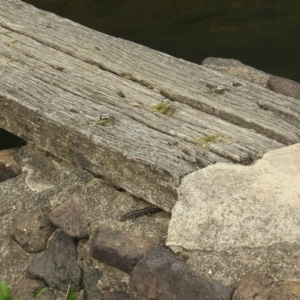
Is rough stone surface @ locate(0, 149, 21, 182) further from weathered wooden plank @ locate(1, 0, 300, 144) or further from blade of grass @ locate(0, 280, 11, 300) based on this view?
blade of grass @ locate(0, 280, 11, 300)

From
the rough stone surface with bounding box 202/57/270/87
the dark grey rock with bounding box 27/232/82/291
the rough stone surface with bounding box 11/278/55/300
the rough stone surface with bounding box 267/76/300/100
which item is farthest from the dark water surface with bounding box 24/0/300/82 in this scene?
the rough stone surface with bounding box 11/278/55/300

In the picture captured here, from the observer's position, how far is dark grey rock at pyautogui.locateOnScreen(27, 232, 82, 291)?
419 cm

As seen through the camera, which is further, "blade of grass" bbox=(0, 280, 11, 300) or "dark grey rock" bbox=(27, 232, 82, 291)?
"dark grey rock" bbox=(27, 232, 82, 291)

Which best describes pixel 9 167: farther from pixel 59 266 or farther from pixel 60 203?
pixel 59 266

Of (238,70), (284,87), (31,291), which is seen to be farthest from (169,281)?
(238,70)

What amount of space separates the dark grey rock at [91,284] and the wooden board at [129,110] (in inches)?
16.5

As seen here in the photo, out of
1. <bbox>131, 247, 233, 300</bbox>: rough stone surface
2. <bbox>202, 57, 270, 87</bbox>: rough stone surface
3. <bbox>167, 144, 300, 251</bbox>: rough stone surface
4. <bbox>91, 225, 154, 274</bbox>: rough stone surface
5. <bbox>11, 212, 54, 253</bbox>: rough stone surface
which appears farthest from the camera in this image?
<bbox>202, 57, 270, 87</bbox>: rough stone surface

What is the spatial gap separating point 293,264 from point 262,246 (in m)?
0.16

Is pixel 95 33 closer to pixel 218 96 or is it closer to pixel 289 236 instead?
pixel 218 96

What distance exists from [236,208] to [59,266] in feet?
3.21

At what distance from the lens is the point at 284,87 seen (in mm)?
5168

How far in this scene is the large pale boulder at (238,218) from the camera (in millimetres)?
3621

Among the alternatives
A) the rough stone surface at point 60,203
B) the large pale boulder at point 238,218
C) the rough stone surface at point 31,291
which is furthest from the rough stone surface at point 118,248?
the rough stone surface at point 31,291

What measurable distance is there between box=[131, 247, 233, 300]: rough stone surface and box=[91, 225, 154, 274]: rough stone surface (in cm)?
7
